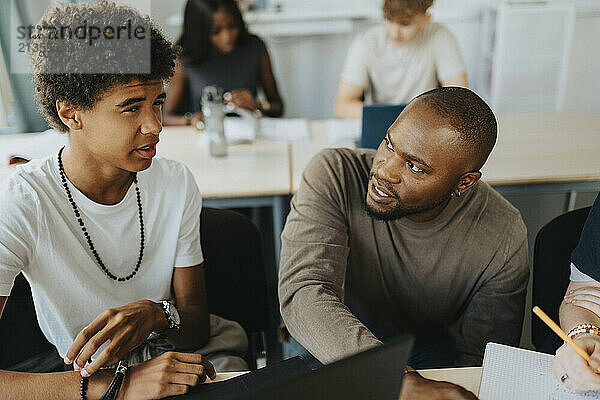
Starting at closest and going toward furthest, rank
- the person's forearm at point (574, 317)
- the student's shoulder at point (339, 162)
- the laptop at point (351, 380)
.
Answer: the laptop at point (351, 380) → the person's forearm at point (574, 317) → the student's shoulder at point (339, 162)

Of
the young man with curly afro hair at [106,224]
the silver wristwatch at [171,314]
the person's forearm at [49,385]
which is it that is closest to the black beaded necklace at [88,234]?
the young man with curly afro hair at [106,224]

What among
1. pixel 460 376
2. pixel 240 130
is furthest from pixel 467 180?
pixel 240 130

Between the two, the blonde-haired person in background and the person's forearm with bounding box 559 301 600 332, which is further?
the blonde-haired person in background

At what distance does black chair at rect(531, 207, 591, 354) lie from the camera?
1205 mm

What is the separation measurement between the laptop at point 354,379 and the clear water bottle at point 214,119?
1572 millimetres

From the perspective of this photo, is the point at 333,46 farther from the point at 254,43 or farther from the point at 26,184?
the point at 26,184

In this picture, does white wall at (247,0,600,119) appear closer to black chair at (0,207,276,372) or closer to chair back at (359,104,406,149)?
chair back at (359,104,406,149)

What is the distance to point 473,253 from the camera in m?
1.19

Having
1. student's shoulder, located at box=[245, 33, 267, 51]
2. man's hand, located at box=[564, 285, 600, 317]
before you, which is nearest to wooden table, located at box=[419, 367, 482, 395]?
man's hand, located at box=[564, 285, 600, 317]

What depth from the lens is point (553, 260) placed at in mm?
1207

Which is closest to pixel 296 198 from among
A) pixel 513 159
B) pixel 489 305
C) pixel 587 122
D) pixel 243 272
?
pixel 243 272

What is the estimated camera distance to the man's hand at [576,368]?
0.84m

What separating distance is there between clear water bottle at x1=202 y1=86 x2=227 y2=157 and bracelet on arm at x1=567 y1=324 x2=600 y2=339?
136cm

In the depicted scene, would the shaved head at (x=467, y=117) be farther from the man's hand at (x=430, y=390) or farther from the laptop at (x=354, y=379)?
the laptop at (x=354, y=379)
